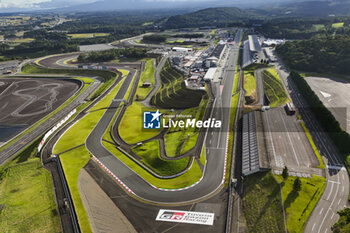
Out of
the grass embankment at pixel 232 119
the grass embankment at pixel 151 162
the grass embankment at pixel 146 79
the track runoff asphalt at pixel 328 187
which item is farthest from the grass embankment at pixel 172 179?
the grass embankment at pixel 146 79

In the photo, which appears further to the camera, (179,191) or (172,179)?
(172,179)

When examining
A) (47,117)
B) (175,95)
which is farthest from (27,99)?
(175,95)

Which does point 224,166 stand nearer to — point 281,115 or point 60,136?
point 281,115

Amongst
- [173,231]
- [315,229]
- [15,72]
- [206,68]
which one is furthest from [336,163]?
[15,72]

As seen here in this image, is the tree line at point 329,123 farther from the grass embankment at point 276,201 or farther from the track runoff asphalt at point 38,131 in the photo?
the track runoff asphalt at point 38,131

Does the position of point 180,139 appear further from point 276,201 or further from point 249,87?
point 249,87

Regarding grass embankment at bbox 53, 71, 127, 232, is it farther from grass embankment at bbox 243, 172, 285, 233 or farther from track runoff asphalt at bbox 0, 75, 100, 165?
grass embankment at bbox 243, 172, 285, 233
